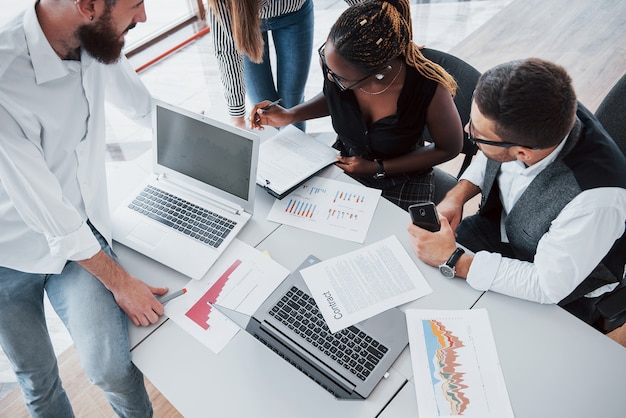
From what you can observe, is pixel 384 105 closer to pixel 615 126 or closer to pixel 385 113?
Result: pixel 385 113

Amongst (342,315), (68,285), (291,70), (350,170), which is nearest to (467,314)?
(342,315)

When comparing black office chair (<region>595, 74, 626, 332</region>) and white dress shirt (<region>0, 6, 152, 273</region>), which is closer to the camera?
white dress shirt (<region>0, 6, 152, 273</region>)

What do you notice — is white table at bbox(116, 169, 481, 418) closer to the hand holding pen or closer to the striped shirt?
the hand holding pen

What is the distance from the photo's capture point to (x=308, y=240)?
150 centimetres

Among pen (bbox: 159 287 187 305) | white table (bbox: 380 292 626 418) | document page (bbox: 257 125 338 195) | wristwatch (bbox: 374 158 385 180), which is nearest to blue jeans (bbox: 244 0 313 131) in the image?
document page (bbox: 257 125 338 195)

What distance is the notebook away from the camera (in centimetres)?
119

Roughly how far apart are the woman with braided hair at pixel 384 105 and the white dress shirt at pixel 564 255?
0.47 m

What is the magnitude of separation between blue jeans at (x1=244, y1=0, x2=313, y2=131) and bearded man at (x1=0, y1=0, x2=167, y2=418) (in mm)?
739

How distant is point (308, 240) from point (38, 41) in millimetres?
880

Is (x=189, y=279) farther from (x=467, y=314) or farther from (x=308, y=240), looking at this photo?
(x=467, y=314)

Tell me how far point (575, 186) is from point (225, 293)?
0.99 m

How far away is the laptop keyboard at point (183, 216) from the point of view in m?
1.50

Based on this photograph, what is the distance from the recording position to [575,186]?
1293 mm

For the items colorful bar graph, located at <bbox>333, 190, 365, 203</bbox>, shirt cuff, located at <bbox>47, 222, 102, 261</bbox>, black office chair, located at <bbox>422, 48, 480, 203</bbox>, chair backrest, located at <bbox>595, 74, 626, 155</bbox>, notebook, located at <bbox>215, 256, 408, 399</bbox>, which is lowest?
notebook, located at <bbox>215, 256, 408, 399</bbox>
